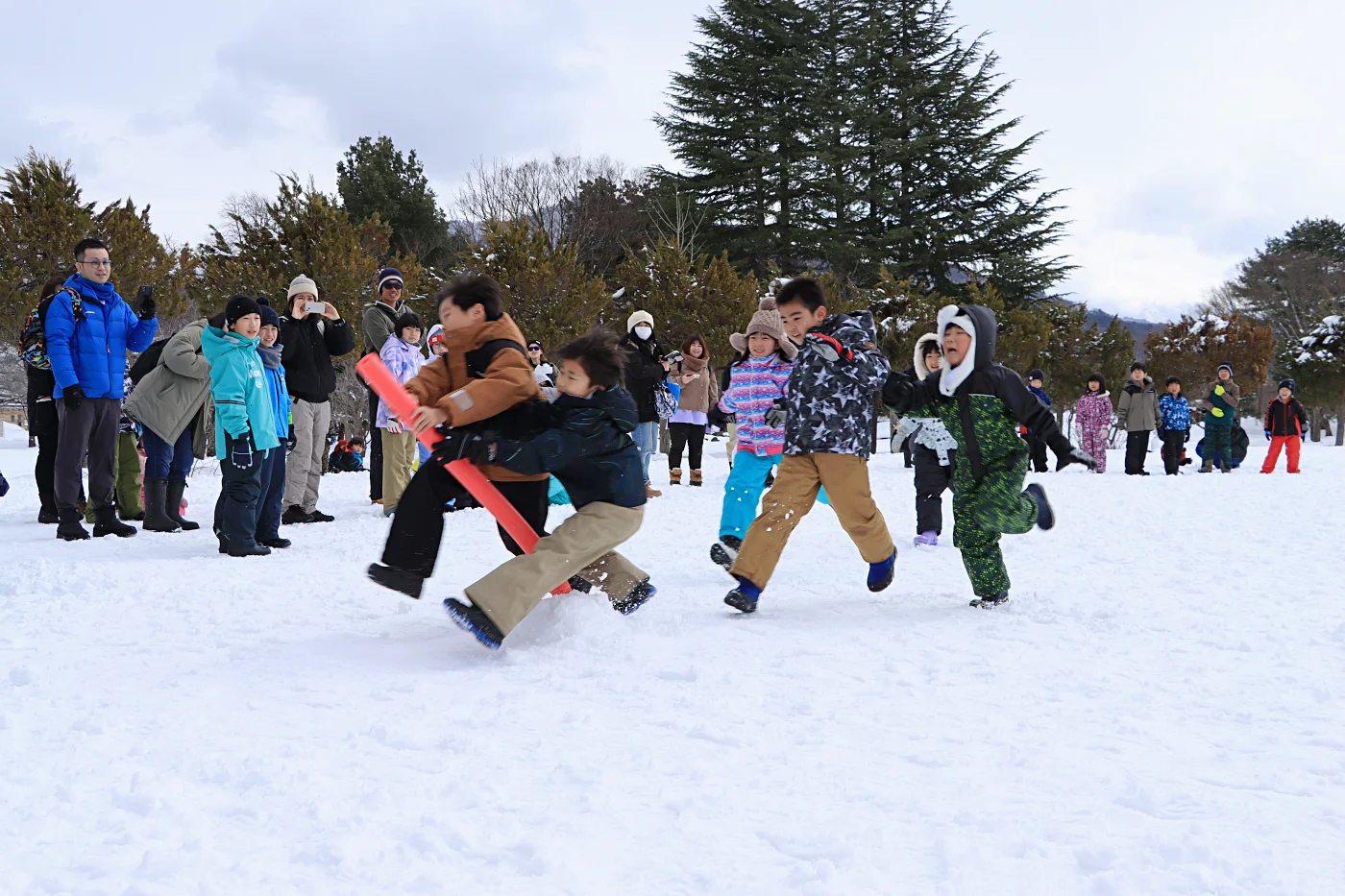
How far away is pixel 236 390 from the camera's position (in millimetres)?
6129

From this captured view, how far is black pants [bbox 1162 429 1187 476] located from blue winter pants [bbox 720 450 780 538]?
41.2 feet

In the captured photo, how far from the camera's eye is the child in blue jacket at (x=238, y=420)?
6066mm

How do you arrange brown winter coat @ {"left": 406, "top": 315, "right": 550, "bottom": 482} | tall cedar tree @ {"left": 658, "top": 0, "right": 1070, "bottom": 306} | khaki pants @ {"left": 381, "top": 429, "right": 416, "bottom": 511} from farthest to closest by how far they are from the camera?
tall cedar tree @ {"left": 658, "top": 0, "right": 1070, "bottom": 306}, khaki pants @ {"left": 381, "top": 429, "right": 416, "bottom": 511}, brown winter coat @ {"left": 406, "top": 315, "right": 550, "bottom": 482}

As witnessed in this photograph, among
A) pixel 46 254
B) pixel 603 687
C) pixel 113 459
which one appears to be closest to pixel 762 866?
pixel 603 687

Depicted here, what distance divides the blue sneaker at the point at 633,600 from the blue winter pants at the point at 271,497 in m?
3.42

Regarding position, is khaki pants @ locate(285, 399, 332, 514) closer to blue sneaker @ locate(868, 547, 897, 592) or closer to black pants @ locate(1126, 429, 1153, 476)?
blue sneaker @ locate(868, 547, 897, 592)

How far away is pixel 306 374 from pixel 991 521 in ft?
18.0

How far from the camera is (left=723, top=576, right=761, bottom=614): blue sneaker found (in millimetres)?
4566

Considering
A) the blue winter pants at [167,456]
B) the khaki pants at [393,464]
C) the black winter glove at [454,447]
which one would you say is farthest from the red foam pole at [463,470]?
the khaki pants at [393,464]

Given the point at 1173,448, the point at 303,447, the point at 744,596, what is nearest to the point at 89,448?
the point at 303,447

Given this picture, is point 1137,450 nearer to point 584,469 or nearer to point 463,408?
point 584,469

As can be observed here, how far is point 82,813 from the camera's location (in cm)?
224

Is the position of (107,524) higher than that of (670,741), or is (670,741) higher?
(107,524)

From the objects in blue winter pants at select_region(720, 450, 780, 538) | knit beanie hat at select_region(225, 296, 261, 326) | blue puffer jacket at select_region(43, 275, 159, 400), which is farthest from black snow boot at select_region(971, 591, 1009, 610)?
blue puffer jacket at select_region(43, 275, 159, 400)
